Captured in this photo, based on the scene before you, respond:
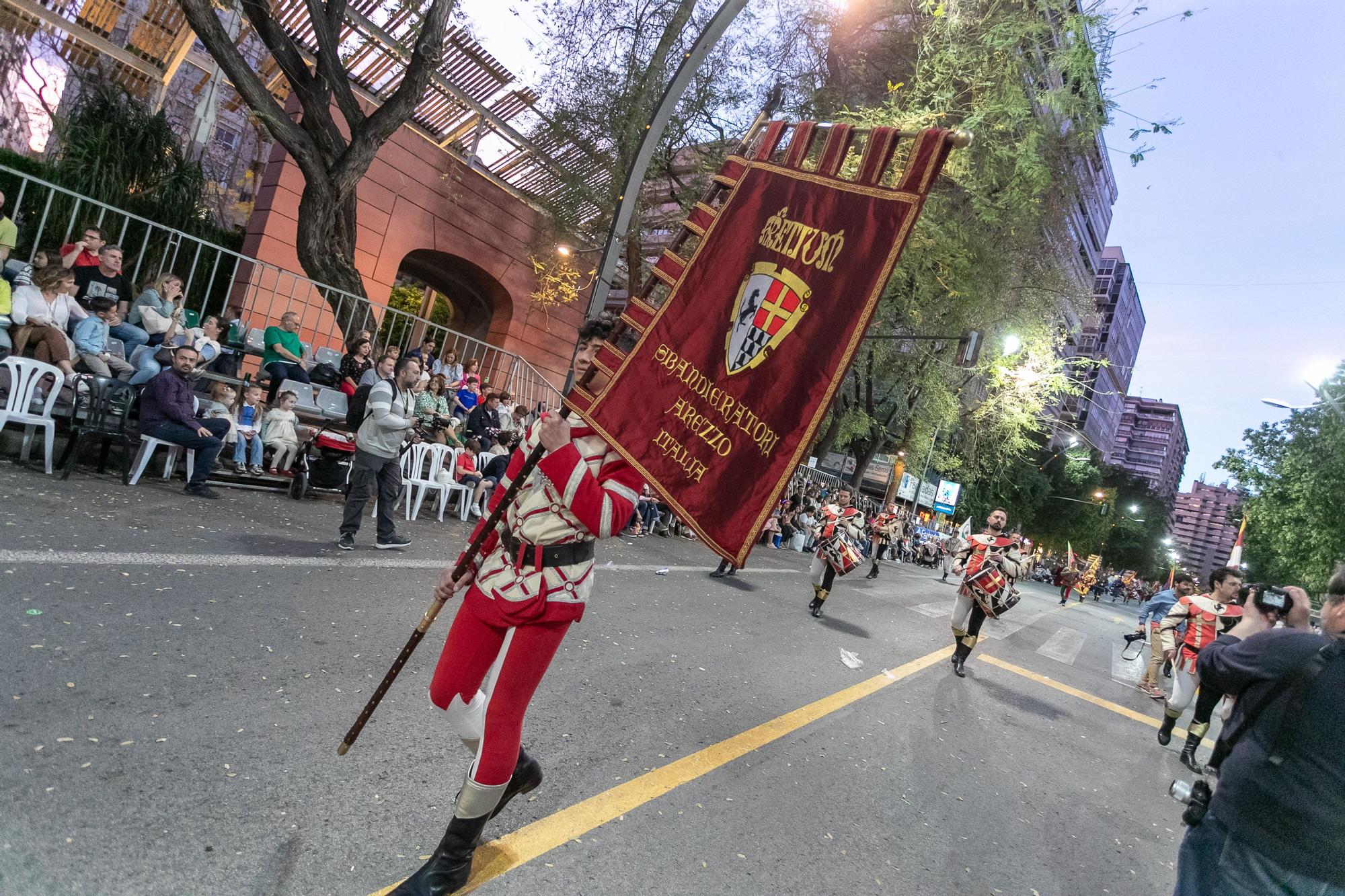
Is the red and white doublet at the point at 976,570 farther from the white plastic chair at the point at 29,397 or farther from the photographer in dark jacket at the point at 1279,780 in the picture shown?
the white plastic chair at the point at 29,397

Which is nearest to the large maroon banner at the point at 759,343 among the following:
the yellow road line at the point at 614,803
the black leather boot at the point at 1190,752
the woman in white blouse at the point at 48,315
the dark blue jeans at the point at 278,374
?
the yellow road line at the point at 614,803

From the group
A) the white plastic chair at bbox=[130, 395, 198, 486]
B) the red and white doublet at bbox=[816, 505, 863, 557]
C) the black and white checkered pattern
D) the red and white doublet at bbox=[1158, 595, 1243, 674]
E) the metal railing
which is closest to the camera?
the black and white checkered pattern

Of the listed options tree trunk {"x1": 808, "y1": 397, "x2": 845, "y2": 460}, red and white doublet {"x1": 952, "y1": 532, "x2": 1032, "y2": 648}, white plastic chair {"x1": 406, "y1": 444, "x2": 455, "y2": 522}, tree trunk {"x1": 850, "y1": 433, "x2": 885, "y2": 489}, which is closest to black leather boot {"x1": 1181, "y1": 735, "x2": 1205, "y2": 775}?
red and white doublet {"x1": 952, "y1": 532, "x2": 1032, "y2": 648}

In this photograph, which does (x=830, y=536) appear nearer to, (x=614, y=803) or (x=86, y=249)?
(x=614, y=803)

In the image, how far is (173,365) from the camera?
23.9ft

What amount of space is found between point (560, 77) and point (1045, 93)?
31.8ft

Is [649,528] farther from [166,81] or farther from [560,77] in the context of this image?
[166,81]

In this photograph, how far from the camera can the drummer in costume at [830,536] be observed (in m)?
9.89

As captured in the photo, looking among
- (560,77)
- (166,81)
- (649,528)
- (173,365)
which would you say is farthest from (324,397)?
(166,81)

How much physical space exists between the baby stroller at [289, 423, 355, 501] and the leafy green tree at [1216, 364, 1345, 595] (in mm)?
36619

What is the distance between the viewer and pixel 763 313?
2.59m

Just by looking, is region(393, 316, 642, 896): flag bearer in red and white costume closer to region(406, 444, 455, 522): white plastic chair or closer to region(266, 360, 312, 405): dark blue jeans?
region(406, 444, 455, 522): white plastic chair

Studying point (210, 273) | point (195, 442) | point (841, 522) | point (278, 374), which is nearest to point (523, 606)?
point (195, 442)

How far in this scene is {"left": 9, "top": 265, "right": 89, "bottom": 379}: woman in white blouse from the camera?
273 inches
